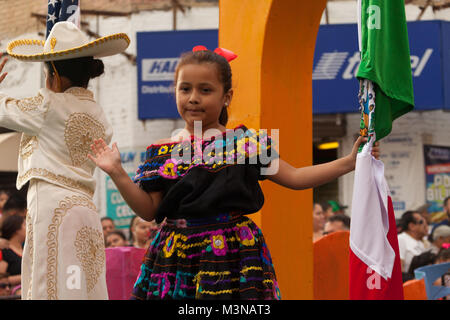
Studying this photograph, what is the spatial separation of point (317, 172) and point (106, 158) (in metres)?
0.87

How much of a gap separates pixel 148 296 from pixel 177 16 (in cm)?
952

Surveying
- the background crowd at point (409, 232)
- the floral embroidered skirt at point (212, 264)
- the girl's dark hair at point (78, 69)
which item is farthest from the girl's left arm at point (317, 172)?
the background crowd at point (409, 232)

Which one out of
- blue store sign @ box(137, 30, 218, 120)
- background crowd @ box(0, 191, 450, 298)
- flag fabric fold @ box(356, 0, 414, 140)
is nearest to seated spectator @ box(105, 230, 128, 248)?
background crowd @ box(0, 191, 450, 298)

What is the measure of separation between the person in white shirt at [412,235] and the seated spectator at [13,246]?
166 inches

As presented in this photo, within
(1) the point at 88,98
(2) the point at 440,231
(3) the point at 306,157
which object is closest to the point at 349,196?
(2) the point at 440,231

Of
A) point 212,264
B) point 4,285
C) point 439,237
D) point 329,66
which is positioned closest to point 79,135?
point 212,264

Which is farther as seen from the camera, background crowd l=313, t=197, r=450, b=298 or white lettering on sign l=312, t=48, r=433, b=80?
white lettering on sign l=312, t=48, r=433, b=80

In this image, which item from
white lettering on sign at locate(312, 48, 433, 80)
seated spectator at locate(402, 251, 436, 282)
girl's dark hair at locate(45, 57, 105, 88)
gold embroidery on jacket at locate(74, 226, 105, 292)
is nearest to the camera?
gold embroidery on jacket at locate(74, 226, 105, 292)

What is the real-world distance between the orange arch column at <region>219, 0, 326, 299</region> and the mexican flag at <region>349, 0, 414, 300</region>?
0.87 meters

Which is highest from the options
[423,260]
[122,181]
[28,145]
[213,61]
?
[213,61]

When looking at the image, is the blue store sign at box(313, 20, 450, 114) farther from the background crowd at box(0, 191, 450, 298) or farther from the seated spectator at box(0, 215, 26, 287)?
the seated spectator at box(0, 215, 26, 287)

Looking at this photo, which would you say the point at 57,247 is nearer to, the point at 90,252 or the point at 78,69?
the point at 90,252

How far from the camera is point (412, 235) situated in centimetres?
792

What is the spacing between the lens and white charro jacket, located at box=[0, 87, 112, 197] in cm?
322
